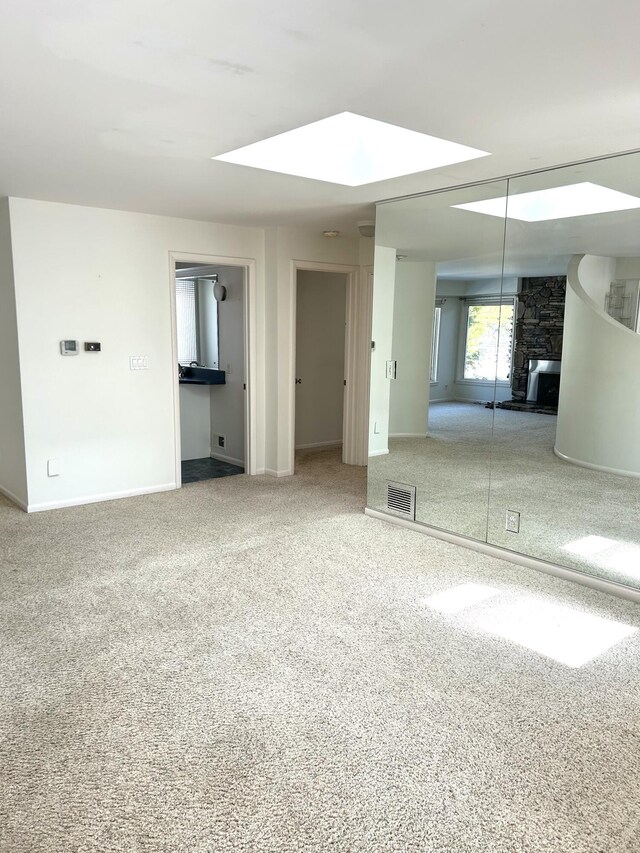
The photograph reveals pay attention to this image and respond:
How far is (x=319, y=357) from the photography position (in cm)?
728

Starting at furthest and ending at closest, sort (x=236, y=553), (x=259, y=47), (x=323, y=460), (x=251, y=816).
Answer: (x=323, y=460) → (x=236, y=553) → (x=259, y=47) → (x=251, y=816)

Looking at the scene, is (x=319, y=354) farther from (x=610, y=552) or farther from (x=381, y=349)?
(x=610, y=552)

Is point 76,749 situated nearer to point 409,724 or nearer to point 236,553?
point 409,724

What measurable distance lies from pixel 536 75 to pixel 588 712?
7.89 feet

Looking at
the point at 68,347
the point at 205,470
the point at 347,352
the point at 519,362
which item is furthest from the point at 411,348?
the point at 205,470

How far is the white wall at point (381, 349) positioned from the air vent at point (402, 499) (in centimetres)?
30

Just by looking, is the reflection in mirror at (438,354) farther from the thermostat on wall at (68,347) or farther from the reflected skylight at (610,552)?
the thermostat on wall at (68,347)

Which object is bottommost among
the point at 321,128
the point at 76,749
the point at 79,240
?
the point at 76,749

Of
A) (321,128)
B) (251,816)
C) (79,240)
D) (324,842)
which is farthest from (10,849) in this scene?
(79,240)

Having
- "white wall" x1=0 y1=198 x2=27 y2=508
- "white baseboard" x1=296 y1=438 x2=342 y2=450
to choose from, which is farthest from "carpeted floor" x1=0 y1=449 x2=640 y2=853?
"white baseboard" x1=296 y1=438 x2=342 y2=450

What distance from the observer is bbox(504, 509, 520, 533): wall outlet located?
12.6ft

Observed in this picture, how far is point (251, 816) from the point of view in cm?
182

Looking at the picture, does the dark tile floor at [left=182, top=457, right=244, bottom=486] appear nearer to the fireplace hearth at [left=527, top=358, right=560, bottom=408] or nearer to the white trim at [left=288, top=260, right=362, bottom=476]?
the white trim at [left=288, top=260, right=362, bottom=476]

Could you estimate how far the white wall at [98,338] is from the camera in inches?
177
